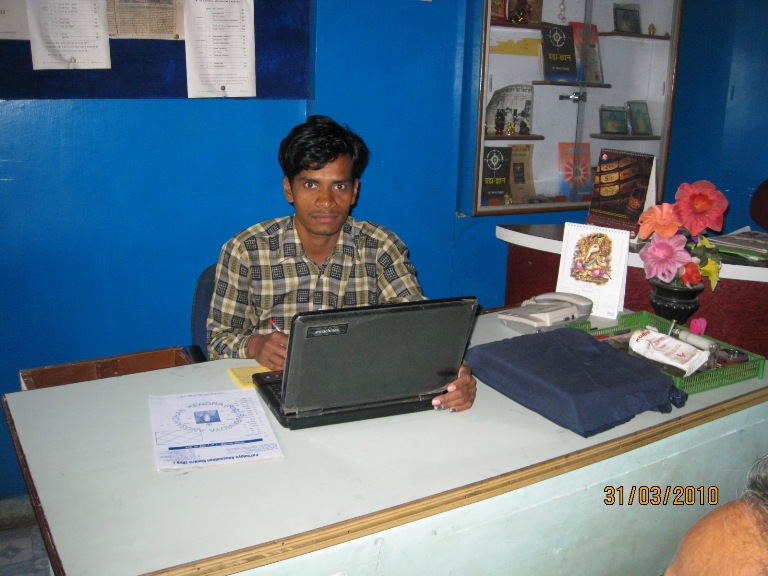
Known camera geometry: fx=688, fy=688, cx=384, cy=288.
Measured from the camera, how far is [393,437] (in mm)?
1427

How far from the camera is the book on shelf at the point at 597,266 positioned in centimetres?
219

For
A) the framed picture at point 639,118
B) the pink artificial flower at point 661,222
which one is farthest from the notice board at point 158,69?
the framed picture at point 639,118

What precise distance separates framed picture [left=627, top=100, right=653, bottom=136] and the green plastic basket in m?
2.25

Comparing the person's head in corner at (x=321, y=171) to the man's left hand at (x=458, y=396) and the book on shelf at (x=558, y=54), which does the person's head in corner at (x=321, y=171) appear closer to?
the man's left hand at (x=458, y=396)

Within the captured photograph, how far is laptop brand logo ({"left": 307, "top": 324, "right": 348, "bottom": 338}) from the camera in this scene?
4.22ft

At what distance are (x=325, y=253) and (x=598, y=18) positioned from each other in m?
2.45

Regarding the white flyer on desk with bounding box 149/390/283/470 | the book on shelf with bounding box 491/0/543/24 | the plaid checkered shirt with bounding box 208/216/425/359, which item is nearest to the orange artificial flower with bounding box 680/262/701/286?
the plaid checkered shirt with bounding box 208/216/425/359

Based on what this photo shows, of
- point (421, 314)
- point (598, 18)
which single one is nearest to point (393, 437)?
point (421, 314)

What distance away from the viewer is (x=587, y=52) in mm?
3730

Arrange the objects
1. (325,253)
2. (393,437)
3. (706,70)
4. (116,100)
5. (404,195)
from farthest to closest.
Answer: (706,70) < (404,195) < (116,100) < (325,253) < (393,437)

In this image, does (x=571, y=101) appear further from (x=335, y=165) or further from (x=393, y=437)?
(x=393, y=437)

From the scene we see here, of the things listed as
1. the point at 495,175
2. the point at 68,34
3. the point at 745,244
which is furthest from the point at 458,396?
the point at 495,175

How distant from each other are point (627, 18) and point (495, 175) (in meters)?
1.26
